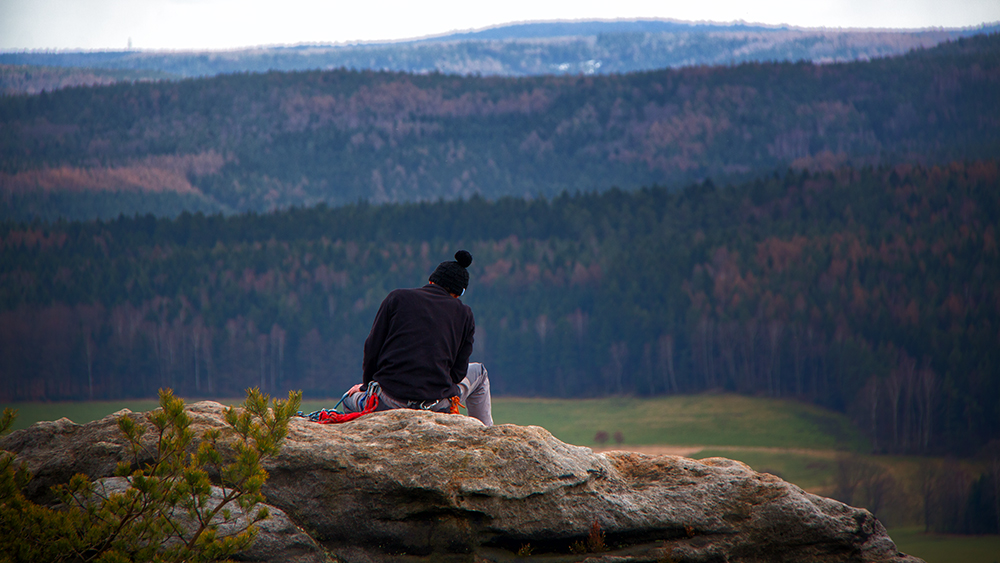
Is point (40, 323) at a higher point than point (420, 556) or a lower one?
lower

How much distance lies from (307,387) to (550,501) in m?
180

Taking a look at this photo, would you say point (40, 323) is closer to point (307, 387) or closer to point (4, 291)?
point (4, 291)

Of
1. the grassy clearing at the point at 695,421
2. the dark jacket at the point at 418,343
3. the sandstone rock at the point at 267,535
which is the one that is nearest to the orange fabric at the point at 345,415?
the dark jacket at the point at 418,343

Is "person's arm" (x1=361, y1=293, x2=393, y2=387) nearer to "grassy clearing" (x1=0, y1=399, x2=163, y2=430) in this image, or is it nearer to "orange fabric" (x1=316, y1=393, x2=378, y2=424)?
"orange fabric" (x1=316, y1=393, x2=378, y2=424)

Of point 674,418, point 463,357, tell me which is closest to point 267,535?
point 463,357

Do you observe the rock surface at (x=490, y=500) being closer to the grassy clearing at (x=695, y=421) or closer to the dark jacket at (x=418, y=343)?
the dark jacket at (x=418, y=343)

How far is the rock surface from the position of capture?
11.2 meters

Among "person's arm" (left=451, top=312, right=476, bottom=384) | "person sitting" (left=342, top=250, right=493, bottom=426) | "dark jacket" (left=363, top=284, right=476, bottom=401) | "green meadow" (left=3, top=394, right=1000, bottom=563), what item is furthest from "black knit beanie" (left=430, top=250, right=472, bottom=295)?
"green meadow" (left=3, top=394, right=1000, bottom=563)

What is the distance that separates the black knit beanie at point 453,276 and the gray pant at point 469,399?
1.09 meters

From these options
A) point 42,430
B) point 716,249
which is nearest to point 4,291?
point 716,249

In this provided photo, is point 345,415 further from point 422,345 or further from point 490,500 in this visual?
point 490,500

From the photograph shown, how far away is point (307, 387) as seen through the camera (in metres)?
187

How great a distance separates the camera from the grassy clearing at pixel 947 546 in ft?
340

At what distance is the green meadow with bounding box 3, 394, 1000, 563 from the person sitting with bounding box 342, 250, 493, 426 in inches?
4643
